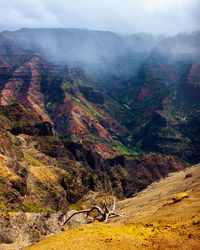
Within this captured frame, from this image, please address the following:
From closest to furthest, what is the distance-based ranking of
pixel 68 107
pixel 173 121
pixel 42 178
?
1. pixel 42 178
2. pixel 68 107
3. pixel 173 121

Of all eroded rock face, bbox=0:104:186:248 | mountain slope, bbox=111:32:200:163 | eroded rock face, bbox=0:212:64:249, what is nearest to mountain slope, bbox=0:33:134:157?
mountain slope, bbox=111:32:200:163

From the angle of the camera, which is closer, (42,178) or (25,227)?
(25,227)

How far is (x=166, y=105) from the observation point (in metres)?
169

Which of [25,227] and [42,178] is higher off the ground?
[25,227]

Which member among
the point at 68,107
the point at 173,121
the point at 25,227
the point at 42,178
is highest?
the point at 68,107

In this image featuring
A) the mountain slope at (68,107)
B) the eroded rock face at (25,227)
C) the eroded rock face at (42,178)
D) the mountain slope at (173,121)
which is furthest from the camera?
the mountain slope at (173,121)

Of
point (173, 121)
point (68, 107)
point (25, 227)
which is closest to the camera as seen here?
point (25, 227)

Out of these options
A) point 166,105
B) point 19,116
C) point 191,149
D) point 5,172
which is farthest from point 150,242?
point 166,105

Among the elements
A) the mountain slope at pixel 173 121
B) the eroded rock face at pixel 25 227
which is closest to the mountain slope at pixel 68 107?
the mountain slope at pixel 173 121

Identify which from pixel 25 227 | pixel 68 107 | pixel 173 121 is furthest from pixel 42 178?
pixel 173 121

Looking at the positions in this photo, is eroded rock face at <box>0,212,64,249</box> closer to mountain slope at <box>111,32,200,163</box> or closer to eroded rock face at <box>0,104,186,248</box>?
eroded rock face at <box>0,104,186,248</box>

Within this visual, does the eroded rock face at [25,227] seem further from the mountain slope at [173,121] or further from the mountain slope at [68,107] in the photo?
the mountain slope at [173,121]

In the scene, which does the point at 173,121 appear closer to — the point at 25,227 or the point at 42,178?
the point at 42,178

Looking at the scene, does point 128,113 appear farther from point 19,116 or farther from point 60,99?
point 19,116
